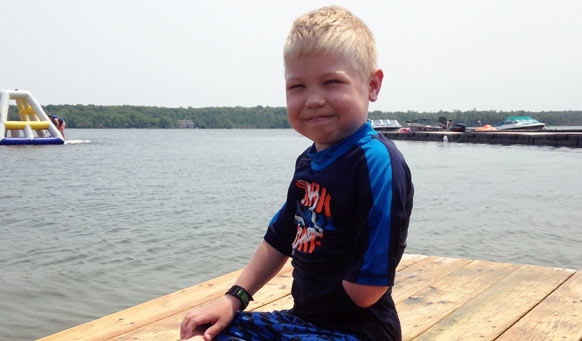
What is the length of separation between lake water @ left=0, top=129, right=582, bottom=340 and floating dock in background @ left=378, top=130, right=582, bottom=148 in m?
17.7

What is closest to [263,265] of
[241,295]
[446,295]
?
[241,295]

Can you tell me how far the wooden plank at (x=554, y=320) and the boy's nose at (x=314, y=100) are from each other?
1.56m

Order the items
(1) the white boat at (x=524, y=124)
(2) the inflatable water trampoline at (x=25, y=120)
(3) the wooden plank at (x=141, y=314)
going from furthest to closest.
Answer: (1) the white boat at (x=524, y=124) < (2) the inflatable water trampoline at (x=25, y=120) < (3) the wooden plank at (x=141, y=314)

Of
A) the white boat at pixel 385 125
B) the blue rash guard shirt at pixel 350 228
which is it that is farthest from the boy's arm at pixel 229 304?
the white boat at pixel 385 125

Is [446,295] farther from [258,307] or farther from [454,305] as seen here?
[258,307]

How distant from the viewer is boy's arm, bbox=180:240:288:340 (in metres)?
1.85

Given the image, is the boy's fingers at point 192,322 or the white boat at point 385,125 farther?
the white boat at point 385,125

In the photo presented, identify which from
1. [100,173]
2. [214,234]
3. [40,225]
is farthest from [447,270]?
[100,173]

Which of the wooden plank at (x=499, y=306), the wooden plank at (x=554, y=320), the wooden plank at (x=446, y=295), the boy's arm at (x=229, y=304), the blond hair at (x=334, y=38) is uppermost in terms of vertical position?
the blond hair at (x=334, y=38)

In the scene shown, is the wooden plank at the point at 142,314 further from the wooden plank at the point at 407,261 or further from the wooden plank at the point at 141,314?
the wooden plank at the point at 407,261

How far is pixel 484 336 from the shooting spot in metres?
2.51

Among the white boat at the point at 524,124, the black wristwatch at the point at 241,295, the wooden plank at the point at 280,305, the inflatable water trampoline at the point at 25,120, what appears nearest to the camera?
the black wristwatch at the point at 241,295

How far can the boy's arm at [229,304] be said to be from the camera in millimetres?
1847

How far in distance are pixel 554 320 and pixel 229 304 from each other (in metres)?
1.76
